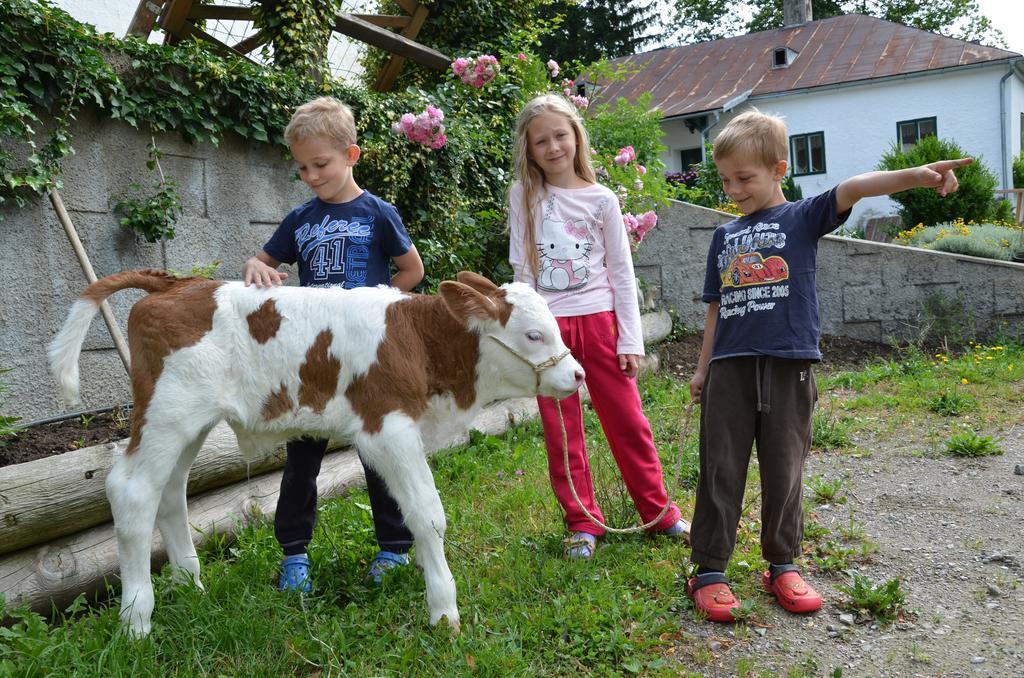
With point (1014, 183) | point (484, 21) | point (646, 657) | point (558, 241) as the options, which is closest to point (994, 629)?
point (646, 657)

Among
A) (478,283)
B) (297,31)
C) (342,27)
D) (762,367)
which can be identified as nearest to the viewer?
(478,283)

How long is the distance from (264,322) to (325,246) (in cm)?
55

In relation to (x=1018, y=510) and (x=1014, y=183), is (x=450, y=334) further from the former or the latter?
(x=1014, y=183)

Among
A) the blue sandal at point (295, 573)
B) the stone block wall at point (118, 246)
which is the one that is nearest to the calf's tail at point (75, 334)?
the blue sandal at point (295, 573)

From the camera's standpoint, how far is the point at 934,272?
26.5ft

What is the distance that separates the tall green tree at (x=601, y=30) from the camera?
29391mm

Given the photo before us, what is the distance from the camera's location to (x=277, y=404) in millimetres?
2680

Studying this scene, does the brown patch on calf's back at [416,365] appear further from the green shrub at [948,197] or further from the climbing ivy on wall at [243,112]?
the green shrub at [948,197]

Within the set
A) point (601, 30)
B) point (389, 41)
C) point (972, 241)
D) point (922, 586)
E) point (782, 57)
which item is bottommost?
point (922, 586)

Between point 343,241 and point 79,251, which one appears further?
point 79,251

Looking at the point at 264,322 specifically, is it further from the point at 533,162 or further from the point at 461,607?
the point at 533,162

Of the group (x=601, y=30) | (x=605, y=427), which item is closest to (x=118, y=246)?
(x=605, y=427)

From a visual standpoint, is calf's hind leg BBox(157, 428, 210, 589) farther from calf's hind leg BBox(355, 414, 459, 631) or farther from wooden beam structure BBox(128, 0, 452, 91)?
wooden beam structure BBox(128, 0, 452, 91)

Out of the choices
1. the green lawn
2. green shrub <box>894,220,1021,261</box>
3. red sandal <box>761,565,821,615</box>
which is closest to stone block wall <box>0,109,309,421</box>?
the green lawn
